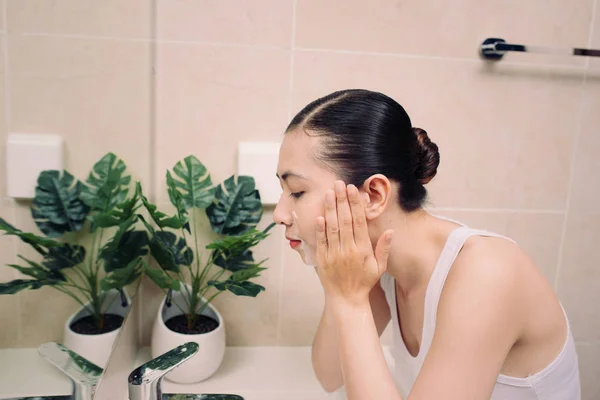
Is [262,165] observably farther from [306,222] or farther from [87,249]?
[87,249]

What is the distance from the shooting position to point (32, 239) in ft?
2.03

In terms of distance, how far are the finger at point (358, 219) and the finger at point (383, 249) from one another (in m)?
0.02

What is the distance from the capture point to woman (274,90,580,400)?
0.74 meters

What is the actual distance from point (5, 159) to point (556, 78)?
1162 millimetres

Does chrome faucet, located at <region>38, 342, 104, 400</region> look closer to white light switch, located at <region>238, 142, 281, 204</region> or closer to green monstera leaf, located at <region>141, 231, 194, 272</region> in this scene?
green monstera leaf, located at <region>141, 231, 194, 272</region>

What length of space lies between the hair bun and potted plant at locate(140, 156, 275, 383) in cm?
32

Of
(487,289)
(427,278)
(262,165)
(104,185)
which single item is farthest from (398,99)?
A: (104,185)

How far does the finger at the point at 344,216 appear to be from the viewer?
30.0 inches

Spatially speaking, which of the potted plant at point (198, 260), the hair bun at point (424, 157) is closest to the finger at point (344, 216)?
the hair bun at point (424, 157)

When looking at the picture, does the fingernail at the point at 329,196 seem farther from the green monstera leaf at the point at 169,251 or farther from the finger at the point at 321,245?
the green monstera leaf at the point at 169,251

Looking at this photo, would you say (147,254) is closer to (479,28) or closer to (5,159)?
(5,159)

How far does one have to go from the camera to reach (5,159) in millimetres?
550

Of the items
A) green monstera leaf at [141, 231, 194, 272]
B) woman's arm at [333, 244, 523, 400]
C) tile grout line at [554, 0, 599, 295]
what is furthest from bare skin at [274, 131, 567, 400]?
tile grout line at [554, 0, 599, 295]

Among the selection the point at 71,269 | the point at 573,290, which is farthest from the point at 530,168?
the point at 71,269
